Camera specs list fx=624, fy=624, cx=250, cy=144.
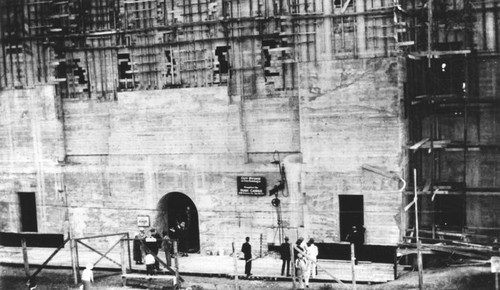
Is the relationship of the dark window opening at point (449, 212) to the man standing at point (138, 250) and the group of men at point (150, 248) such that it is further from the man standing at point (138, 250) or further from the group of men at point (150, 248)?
the man standing at point (138, 250)

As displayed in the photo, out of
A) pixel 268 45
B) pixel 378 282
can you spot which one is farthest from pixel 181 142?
pixel 378 282

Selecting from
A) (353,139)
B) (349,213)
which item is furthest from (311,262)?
(353,139)

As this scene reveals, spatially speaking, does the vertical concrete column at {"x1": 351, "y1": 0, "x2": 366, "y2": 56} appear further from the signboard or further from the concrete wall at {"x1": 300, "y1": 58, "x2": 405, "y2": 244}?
the signboard

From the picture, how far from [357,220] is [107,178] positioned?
12.5 metres

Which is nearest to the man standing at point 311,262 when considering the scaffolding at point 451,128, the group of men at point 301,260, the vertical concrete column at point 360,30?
the group of men at point 301,260

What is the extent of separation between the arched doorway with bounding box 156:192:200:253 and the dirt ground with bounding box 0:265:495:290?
12.1 feet

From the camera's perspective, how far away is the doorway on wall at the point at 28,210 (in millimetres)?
33125

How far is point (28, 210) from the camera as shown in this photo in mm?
33219

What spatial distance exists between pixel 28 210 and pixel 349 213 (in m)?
17.2

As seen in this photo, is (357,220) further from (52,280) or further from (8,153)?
(8,153)

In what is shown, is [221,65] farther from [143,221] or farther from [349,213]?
[349,213]

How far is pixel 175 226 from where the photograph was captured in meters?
30.7

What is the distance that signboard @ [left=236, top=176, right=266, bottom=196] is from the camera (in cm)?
2859

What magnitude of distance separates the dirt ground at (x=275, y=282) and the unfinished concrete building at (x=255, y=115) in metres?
2.60
